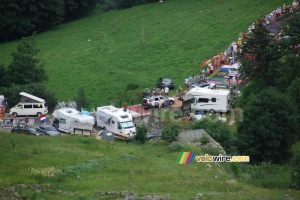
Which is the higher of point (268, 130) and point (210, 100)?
point (210, 100)

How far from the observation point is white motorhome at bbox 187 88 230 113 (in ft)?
180

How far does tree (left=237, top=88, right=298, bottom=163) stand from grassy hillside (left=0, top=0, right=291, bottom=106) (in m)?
23.4

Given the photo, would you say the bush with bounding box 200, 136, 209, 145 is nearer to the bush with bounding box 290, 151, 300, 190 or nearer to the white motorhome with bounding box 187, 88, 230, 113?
the bush with bounding box 290, 151, 300, 190

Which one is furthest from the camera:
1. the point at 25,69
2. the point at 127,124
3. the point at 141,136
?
the point at 25,69

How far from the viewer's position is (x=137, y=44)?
88.6 meters

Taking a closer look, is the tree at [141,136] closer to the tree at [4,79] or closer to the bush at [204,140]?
the bush at [204,140]

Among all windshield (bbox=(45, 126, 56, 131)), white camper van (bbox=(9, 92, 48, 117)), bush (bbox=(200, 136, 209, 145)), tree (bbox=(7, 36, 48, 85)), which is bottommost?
bush (bbox=(200, 136, 209, 145))

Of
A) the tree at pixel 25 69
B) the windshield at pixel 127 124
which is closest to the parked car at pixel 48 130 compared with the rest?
the windshield at pixel 127 124

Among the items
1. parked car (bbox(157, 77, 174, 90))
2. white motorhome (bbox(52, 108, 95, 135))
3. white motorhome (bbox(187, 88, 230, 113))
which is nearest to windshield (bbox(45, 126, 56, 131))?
white motorhome (bbox(52, 108, 95, 135))

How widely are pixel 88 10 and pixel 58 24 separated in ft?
22.1

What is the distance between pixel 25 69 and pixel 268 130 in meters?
31.7

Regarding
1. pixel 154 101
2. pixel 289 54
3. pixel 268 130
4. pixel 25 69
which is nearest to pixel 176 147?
pixel 268 130

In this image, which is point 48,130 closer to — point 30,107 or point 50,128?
point 50,128

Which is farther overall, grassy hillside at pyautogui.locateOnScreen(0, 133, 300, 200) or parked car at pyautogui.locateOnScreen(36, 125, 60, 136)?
parked car at pyautogui.locateOnScreen(36, 125, 60, 136)
